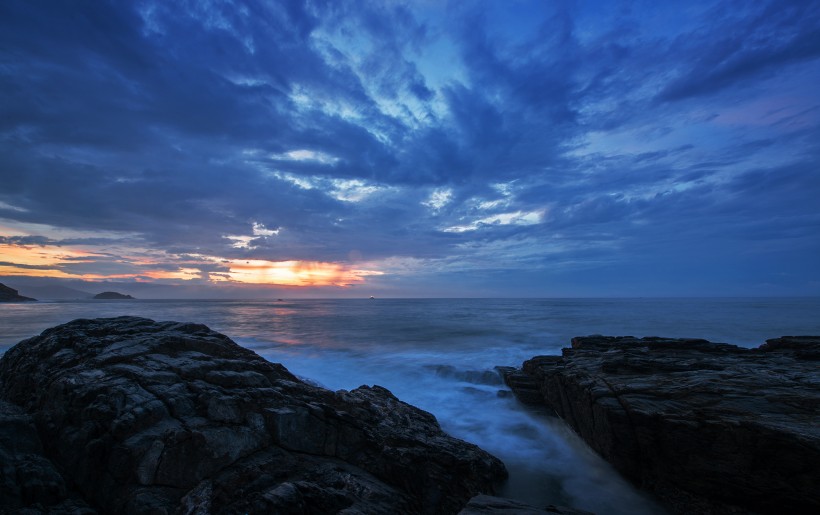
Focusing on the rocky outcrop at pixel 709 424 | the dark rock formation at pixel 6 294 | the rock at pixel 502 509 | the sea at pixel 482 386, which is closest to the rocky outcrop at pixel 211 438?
the rock at pixel 502 509

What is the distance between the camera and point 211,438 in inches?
207

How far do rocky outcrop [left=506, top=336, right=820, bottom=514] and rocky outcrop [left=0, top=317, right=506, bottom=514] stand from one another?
299 centimetres

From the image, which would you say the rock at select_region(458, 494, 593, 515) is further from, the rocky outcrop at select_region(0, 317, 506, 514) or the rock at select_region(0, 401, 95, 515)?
the rock at select_region(0, 401, 95, 515)

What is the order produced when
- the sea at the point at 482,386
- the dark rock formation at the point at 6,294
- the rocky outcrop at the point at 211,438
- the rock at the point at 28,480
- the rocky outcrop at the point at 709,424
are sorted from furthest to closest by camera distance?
1. the dark rock formation at the point at 6,294
2. the sea at the point at 482,386
3. the rocky outcrop at the point at 709,424
4. the rocky outcrop at the point at 211,438
5. the rock at the point at 28,480

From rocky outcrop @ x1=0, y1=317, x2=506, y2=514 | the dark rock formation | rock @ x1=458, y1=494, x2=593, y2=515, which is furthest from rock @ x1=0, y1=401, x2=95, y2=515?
the dark rock formation

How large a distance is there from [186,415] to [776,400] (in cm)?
1072

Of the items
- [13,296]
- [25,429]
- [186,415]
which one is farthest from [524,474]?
[13,296]

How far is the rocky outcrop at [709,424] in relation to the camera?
566 cm

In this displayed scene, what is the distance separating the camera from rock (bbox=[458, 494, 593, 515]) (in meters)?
4.36

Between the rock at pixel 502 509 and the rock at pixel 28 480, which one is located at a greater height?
the rock at pixel 28 480

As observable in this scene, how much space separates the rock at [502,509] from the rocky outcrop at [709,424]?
346 centimetres

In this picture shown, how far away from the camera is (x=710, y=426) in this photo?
6.28 metres

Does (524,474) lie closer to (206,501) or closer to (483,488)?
(483,488)

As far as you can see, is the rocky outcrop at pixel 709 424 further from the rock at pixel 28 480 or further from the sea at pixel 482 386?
the rock at pixel 28 480
